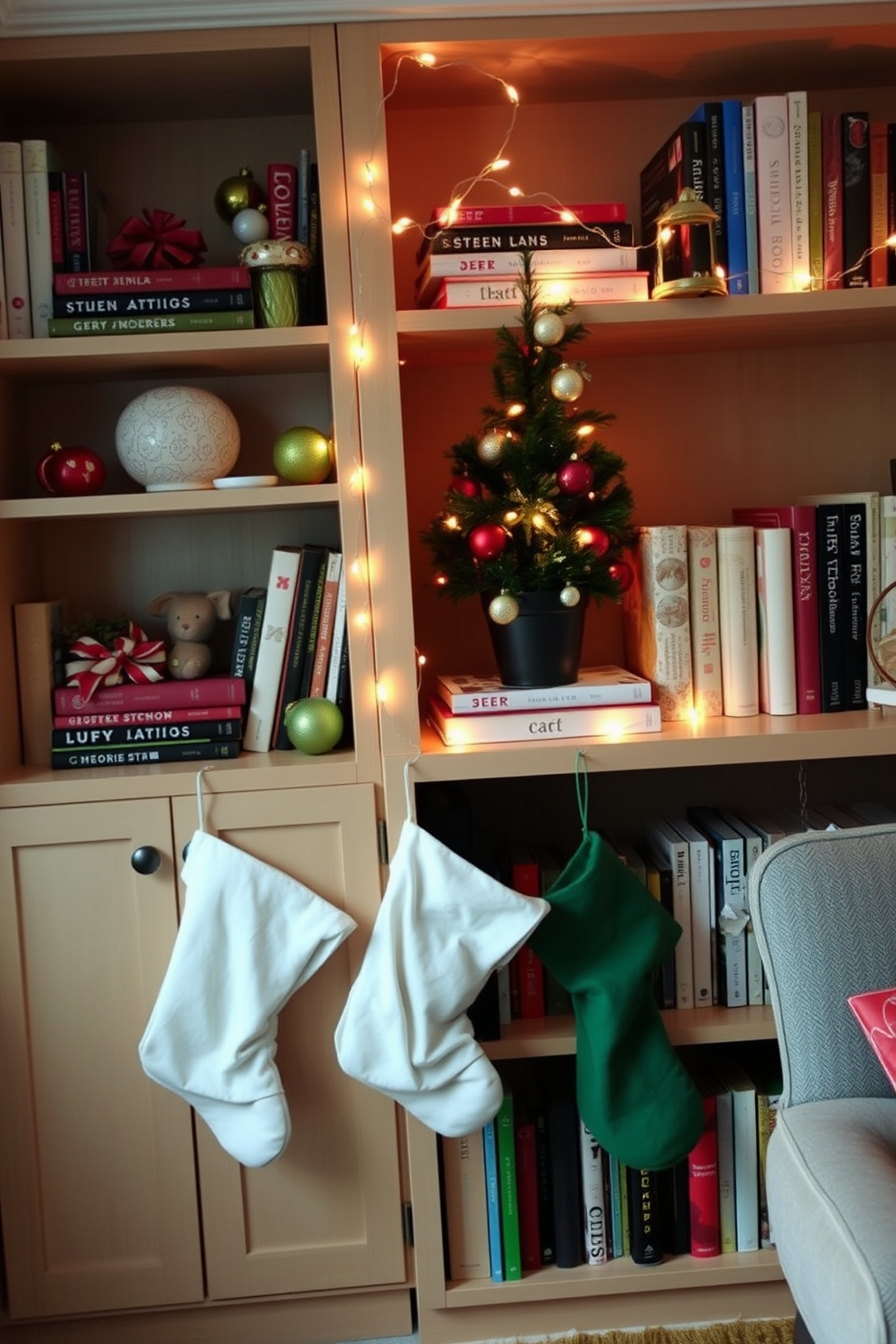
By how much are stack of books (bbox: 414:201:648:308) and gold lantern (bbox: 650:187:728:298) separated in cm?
5

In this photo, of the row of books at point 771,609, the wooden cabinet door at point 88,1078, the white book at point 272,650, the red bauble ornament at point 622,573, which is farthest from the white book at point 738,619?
the wooden cabinet door at point 88,1078

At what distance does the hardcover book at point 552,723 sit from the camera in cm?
177

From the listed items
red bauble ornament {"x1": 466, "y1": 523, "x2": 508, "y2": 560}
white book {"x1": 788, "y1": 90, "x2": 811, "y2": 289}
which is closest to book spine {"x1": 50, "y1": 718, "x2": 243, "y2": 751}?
red bauble ornament {"x1": 466, "y1": 523, "x2": 508, "y2": 560}

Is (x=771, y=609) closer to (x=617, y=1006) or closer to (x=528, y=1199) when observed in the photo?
(x=617, y=1006)

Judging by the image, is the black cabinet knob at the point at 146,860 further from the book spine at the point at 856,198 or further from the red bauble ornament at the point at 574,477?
the book spine at the point at 856,198

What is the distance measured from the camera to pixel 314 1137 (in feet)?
5.97

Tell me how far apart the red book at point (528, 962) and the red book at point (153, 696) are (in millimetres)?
489

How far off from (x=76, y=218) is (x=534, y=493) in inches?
30.8

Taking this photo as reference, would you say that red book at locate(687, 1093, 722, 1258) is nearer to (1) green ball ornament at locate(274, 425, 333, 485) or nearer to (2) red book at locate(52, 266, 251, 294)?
(1) green ball ornament at locate(274, 425, 333, 485)

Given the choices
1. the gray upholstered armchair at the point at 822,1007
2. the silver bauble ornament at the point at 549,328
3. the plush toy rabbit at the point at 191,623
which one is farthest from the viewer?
the plush toy rabbit at the point at 191,623

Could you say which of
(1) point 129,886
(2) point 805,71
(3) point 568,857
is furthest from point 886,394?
(1) point 129,886

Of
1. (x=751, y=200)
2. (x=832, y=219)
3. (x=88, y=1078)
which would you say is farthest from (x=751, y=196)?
(x=88, y=1078)

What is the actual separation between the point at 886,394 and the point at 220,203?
3.74 ft

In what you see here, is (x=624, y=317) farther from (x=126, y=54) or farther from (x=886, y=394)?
(x=126, y=54)
